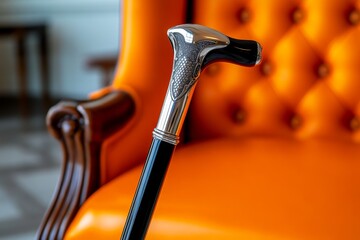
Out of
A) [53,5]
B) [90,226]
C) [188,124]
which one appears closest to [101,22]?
[53,5]

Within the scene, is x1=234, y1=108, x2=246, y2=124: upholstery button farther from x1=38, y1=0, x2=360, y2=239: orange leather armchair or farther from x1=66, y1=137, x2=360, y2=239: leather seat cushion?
x1=66, y1=137, x2=360, y2=239: leather seat cushion

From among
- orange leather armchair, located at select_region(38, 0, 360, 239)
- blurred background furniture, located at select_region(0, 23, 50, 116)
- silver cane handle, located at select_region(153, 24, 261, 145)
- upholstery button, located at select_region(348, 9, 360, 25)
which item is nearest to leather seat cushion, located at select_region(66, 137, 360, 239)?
orange leather armchair, located at select_region(38, 0, 360, 239)

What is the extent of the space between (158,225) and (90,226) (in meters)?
0.09

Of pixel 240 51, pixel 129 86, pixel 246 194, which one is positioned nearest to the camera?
pixel 240 51

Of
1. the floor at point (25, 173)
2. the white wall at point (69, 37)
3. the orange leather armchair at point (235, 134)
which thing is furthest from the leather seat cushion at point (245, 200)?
the white wall at point (69, 37)

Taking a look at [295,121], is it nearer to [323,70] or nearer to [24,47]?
[323,70]

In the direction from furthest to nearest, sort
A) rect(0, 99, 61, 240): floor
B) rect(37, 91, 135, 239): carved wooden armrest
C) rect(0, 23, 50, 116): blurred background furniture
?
rect(0, 23, 50, 116): blurred background furniture → rect(0, 99, 61, 240): floor → rect(37, 91, 135, 239): carved wooden armrest

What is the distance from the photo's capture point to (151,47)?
72cm

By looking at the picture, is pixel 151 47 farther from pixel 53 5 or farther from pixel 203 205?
pixel 53 5

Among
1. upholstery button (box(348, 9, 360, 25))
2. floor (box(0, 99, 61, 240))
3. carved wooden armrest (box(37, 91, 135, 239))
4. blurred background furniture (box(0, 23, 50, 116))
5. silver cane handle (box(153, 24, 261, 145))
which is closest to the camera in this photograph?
silver cane handle (box(153, 24, 261, 145))

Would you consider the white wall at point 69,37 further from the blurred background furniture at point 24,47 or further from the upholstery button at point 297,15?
the upholstery button at point 297,15

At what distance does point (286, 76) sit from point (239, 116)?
109 mm

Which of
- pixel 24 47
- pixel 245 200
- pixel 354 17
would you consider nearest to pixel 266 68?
pixel 354 17

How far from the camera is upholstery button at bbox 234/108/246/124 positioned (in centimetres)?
86
